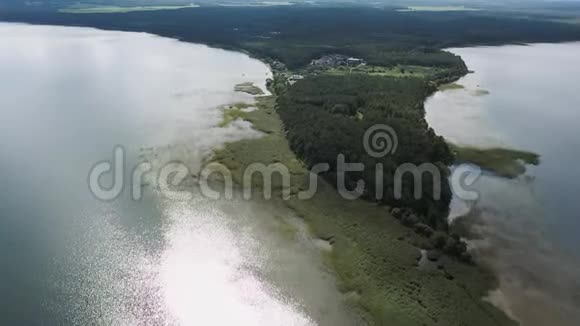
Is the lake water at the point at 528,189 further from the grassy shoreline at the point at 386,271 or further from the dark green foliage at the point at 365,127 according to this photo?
the dark green foliage at the point at 365,127

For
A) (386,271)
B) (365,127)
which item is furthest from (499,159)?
(386,271)

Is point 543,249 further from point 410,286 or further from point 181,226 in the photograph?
point 181,226

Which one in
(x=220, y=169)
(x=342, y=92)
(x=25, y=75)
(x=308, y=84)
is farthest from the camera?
(x=25, y=75)

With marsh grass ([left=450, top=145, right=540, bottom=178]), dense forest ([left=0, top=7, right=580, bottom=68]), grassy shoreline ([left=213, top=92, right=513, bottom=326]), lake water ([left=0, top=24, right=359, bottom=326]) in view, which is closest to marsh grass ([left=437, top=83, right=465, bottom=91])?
dense forest ([left=0, top=7, right=580, bottom=68])

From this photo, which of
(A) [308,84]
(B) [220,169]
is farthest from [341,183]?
(A) [308,84]

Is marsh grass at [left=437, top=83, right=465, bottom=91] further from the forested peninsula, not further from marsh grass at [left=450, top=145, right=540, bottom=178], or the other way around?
marsh grass at [left=450, top=145, right=540, bottom=178]

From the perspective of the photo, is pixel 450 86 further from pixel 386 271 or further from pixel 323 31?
pixel 323 31
